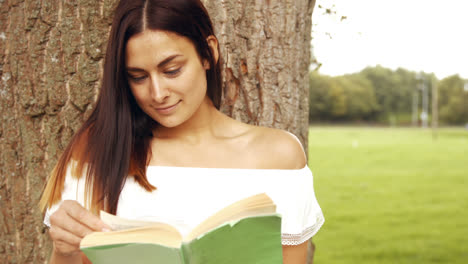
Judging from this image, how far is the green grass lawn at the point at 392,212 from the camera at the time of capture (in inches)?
212

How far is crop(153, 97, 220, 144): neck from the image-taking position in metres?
1.58

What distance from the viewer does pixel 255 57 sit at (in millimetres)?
1966

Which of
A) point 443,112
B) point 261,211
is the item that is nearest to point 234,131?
point 261,211

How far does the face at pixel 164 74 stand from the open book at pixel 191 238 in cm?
41

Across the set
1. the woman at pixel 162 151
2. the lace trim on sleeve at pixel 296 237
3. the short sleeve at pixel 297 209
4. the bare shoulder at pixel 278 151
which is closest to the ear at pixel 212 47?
the woman at pixel 162 151

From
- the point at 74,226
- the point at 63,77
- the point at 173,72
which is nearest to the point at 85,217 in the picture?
the point at 74,226

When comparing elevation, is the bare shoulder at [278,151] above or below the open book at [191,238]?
above

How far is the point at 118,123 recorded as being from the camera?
146 centimetres

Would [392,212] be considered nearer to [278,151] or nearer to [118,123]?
[278,151]

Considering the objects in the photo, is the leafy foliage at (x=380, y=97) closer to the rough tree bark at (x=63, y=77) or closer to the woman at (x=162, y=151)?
the rough tree bark at (x=63, y=77)

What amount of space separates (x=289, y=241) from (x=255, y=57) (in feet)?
2.80

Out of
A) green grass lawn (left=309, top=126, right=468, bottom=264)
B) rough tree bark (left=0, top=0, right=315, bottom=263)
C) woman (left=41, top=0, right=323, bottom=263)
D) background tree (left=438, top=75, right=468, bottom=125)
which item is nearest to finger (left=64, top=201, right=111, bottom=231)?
woman (left=41, top=0, right=323, bottom=263)

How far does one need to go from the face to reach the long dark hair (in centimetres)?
3

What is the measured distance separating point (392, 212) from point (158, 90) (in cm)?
679
